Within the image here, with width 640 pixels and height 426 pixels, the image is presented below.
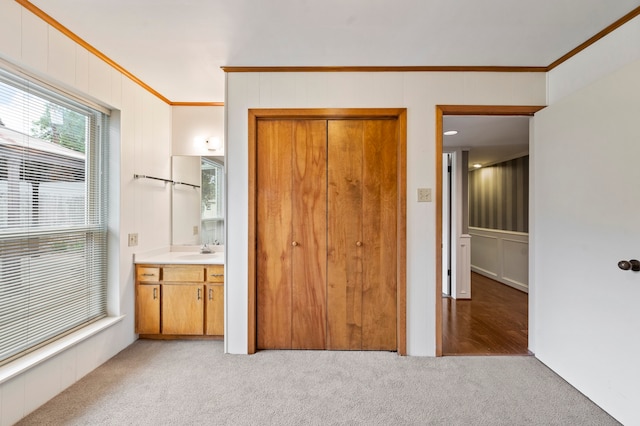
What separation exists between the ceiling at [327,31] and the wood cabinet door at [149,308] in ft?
6.40

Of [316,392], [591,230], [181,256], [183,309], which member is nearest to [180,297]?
[183,309]

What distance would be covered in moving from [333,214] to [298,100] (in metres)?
1.01

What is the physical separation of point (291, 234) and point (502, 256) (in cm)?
454

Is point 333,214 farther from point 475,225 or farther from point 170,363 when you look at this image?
point 475,225

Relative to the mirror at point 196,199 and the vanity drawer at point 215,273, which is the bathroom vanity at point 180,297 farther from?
the mirror at point 196,199

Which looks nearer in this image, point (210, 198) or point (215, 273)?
point (215, 273)

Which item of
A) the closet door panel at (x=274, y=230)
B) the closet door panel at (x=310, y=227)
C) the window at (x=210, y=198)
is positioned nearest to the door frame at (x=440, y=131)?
the closet door panel at (x=310, y=227)

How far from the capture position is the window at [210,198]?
3266 millimetres

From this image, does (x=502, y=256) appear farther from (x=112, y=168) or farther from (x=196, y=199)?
(x=112, y=168)

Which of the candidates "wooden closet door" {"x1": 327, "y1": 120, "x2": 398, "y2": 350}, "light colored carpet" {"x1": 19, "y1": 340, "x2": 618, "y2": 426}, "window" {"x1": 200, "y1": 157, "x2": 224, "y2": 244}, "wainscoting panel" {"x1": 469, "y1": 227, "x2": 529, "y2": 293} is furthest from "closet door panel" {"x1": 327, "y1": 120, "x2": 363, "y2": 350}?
"wainscoting panel" {"x1": 469, "y1": 227, "x2": 529, "y2": 293}

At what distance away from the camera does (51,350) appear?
1.91 meters

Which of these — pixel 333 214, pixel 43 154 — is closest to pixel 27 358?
pixel 43 154

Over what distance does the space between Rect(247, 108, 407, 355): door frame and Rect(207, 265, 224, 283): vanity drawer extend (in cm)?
39

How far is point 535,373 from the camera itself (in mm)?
2191
